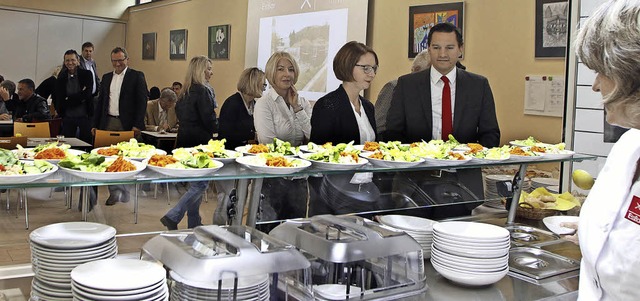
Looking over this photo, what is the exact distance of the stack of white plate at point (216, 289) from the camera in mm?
Answer: 1240

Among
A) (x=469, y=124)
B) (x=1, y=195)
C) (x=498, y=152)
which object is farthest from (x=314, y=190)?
(x=469, y=124)

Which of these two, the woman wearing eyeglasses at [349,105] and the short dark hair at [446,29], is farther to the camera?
the short dark hair at [446,29]

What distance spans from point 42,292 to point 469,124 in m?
2.39

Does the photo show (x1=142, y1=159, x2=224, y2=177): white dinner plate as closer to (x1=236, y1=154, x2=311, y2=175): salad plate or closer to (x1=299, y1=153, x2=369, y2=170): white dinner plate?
(x1=236, y1=154, x2=311, y2=175): salad plate

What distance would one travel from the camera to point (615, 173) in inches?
50.8

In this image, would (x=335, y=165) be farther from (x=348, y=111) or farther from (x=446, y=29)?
(x=446, y=29)

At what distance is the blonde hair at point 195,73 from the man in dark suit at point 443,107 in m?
1.14

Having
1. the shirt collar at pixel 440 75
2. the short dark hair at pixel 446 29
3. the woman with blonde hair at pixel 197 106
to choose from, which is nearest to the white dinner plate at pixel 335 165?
the shirt collar at pixel 440 75

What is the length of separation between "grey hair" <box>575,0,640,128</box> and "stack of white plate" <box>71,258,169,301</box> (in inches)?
37.4

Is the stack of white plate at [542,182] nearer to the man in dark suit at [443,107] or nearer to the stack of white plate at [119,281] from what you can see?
the man in dark suit at [443,107]

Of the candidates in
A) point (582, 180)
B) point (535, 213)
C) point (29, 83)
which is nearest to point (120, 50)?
point (29, 83)

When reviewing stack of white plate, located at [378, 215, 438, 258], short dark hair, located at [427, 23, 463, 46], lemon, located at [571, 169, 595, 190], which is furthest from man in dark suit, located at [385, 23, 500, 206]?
stack of white plate, located at [378, 215, 438, 258]

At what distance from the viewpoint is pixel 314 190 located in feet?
6.98

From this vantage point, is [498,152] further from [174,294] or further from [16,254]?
[16,254]
